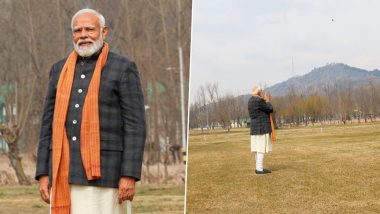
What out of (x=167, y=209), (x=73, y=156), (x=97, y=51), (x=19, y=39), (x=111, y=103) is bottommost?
(x=167, y=209)

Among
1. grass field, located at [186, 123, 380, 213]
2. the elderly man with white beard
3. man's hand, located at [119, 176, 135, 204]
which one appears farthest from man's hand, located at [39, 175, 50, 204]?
grass field, located at [186, 123, 380, 213]

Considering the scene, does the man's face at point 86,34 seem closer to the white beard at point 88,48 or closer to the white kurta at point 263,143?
the white beard at point 88,48

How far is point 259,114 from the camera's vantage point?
7.26m

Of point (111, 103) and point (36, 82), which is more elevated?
point (36, 82)

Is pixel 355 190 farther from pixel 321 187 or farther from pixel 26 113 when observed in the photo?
pixel 26 113

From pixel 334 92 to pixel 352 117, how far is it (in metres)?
4.93

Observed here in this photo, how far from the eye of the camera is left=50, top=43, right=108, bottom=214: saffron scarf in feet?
7.00

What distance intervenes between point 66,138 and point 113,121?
20cm

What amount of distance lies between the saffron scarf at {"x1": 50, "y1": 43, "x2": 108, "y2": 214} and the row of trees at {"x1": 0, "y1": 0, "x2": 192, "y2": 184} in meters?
7.02

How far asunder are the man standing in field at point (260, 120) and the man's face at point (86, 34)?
16.6ft

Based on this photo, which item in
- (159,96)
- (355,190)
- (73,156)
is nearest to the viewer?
(73,156)

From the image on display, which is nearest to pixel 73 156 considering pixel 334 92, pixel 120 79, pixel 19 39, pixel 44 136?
pixel 44 136

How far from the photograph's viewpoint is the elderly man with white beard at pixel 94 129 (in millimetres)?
2154

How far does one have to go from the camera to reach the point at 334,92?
4441 cm
